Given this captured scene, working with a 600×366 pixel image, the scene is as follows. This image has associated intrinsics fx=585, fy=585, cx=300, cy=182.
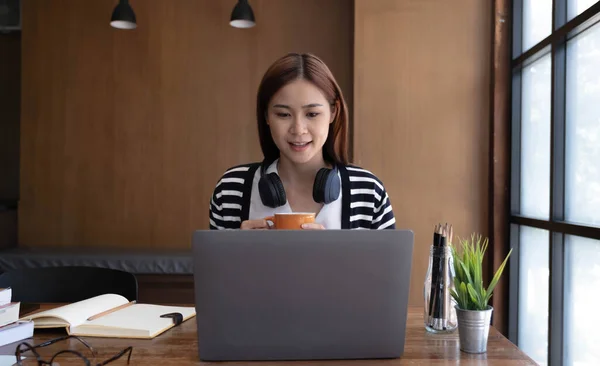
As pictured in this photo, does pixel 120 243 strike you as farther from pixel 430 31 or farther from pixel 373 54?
pixel 430 31

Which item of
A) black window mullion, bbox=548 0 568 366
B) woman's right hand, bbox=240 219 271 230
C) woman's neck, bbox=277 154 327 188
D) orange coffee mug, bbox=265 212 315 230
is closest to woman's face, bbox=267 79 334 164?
woman's neck, bbox=277 154 327 188

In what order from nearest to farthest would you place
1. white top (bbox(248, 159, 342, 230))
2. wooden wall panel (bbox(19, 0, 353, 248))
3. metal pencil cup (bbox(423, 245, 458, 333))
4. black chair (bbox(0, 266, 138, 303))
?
1. metal pencil cup (bbox(423, 245, 458, 333))
2. white top (bbox(248, 159, 342, 230))
3. black chair (bbox(0, 266, 138, 303))
4. wooden wall panel (bbox(19, 0, 353, 248))

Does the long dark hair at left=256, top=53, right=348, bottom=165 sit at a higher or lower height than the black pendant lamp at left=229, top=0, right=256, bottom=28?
lower

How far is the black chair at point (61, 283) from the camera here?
1979 millimetres

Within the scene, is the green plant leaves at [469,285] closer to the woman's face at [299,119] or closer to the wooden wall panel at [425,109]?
the woman's face at [299,119]

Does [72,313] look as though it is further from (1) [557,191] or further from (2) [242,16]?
(2) [242,16]

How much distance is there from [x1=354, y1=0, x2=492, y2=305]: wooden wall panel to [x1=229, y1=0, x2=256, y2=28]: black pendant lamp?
0.77 meters

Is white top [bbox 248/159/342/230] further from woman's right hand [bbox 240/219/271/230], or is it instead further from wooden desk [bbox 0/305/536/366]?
wooden desk [bbox 0/305/536/366]

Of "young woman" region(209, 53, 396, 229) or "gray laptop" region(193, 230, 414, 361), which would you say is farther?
"young woman" region(209, 53, 396, 229)

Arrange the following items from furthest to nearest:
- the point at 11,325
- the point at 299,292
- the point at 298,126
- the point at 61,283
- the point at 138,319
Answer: the point at 61,283 < the point at 298,126 < the point at 138,319 < the point at 11,325 < the point at 299,292

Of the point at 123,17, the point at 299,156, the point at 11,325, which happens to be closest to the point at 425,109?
the point at 299,156

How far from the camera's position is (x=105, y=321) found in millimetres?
1361

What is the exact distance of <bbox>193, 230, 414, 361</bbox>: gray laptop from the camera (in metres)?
1.02

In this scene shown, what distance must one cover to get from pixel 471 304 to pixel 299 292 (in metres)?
0.40
